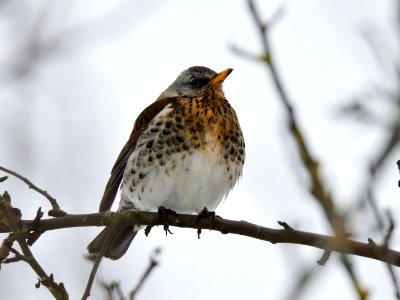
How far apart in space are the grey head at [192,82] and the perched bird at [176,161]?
32cm

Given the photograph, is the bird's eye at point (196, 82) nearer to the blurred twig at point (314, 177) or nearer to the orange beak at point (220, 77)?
the orange beak at point (220, 77)

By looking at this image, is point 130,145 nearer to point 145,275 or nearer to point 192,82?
point 192,82

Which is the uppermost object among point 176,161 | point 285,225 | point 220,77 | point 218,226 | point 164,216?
point 220,77

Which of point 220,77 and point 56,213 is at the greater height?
point 220,77

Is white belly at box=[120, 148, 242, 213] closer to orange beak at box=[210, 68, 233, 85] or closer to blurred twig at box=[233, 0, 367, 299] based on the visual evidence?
orange beak at box=[210, 68, 233, 85]

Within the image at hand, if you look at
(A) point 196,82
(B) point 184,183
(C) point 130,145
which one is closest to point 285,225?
(B) point 184,183

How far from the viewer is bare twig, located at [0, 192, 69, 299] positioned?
3631 millimetres

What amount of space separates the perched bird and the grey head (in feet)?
1.05

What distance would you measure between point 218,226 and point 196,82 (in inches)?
135

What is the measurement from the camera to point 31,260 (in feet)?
12.8

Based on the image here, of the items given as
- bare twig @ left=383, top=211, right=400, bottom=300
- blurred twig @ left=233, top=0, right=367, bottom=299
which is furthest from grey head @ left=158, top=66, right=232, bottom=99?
blurred twig @ left=233, top=0, right=367, bottom=299

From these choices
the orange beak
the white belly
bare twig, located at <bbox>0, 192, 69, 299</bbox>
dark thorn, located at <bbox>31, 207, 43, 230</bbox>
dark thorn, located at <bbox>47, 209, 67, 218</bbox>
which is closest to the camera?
bare twig, located at <bbox>0, 192, 69, 299</bbox>

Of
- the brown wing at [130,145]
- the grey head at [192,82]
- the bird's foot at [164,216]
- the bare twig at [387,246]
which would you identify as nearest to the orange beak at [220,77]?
the grey head at [192,82]

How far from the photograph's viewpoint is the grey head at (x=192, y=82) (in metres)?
8.27
